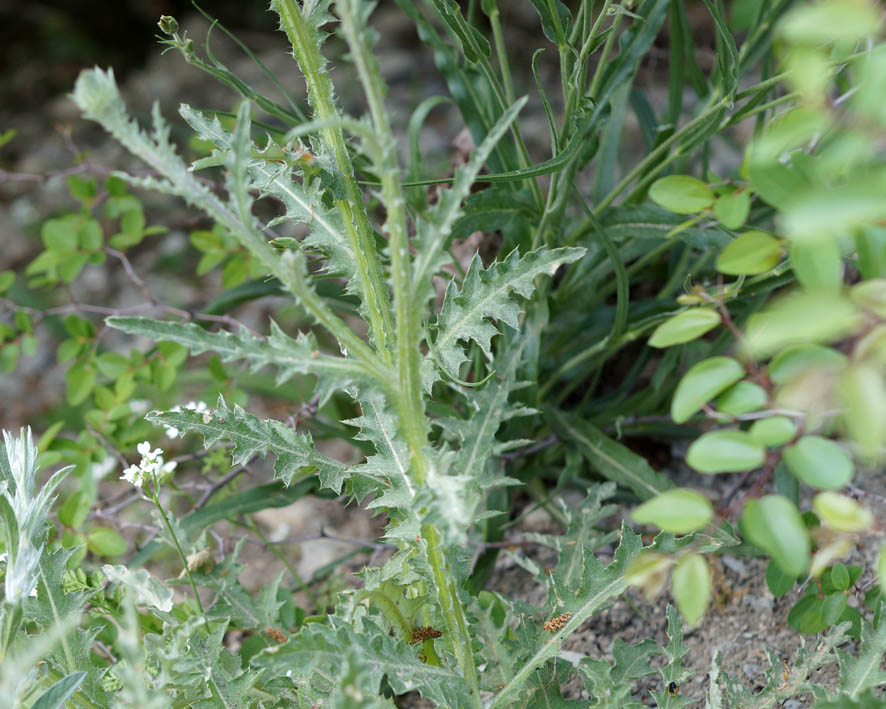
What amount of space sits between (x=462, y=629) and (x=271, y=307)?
57.0 inches

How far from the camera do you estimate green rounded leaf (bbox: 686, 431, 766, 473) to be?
0.48 m

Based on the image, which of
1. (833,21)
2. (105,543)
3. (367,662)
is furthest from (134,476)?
(833,21)

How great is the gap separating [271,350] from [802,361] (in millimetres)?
398

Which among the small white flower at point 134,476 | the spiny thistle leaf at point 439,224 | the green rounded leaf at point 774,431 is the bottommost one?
the small white flower at point 134,476

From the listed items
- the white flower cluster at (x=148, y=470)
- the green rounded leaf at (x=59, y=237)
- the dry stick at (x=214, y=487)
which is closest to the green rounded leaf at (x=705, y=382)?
the white flower cluster at (x=148, y=470)

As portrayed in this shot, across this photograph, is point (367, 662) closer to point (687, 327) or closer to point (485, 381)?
point (485, 381)

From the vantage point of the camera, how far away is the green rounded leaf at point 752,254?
53cm

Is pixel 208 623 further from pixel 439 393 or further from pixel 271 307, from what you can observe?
pixel 271 307

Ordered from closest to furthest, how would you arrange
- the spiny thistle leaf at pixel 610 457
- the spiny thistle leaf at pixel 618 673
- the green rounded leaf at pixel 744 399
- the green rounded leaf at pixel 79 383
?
the green rounded leaf at pixel 744 399 → the spiny thistle leaf at pixel 618 673 → the spiny thistle leaf at pixel 610 457 → the green rounded leaf at pixel 79 383

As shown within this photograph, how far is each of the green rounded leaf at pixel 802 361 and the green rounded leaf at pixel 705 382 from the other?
22 millimetres

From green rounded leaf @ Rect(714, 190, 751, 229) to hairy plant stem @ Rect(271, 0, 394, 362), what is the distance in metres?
0.35

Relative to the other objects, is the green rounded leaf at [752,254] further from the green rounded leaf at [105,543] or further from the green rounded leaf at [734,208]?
the green rounded leaf at [105,543]

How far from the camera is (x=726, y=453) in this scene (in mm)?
490

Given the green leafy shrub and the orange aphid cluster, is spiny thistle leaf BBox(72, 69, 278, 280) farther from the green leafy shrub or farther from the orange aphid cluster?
the orange aphid cluster
